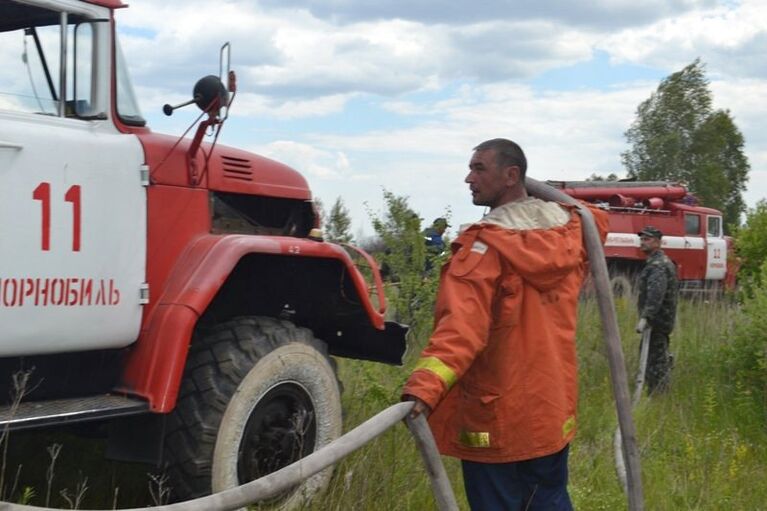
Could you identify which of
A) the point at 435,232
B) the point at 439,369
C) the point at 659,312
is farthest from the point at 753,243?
the point at 439,369

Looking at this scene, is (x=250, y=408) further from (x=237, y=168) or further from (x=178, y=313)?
(x=237, y=168)

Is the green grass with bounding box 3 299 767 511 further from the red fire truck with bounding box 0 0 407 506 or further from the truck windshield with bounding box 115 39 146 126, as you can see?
the truck windshield with bounding box 115 39 146 126

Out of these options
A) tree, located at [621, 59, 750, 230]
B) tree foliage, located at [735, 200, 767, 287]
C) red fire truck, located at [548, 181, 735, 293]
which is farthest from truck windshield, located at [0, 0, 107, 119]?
tree, located at [621, 59, 750, 230]

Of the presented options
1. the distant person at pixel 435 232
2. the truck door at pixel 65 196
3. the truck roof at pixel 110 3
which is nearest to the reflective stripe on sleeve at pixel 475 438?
the truck door at pixel 65 196

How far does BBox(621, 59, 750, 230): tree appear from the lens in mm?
35344

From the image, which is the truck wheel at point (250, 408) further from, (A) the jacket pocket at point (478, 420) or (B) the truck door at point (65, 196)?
(A) the jacket pocket at point (478, 420)

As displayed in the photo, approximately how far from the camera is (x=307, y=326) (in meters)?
5.62

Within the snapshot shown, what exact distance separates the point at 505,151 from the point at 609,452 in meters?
3.26

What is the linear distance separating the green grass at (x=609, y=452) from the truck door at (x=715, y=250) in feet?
34.8

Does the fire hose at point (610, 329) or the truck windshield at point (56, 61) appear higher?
the truck windshield at point (56, 61)

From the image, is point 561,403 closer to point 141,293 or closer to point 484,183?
point 484,183

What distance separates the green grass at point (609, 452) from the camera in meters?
4.95

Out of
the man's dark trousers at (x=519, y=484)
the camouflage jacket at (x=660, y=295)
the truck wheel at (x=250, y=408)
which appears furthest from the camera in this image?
the camouflage jacket at (x=660, y=295)

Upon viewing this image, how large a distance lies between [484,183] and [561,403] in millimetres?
825
